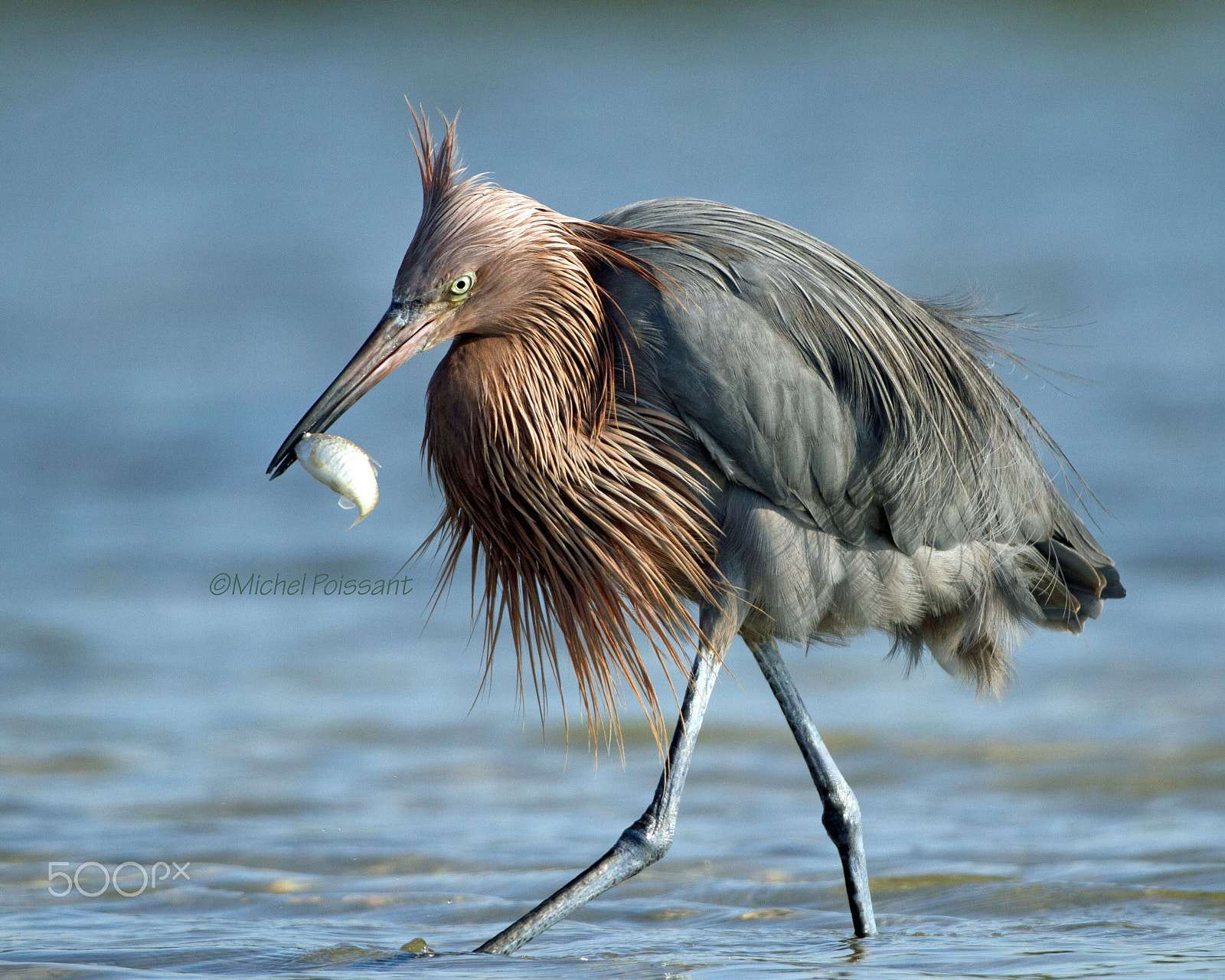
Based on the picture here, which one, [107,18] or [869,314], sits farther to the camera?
[107,18]

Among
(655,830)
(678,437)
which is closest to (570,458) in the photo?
(678,437)

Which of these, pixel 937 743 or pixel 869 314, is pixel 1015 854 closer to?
pixel 937 743

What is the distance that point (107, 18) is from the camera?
1166 inches

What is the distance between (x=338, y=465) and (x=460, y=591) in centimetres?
772

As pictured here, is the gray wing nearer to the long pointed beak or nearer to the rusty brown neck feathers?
the rusty brown neck feathers

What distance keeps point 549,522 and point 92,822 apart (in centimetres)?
313

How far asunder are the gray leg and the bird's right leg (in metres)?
0.37

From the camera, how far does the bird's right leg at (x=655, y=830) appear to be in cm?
436

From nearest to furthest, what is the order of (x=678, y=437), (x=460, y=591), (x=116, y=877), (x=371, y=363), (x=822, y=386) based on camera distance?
(x=371, y=363)
(x=678, y=437)
(x=822, y=386)
(x=116, y=877)
(x=460, y=591)

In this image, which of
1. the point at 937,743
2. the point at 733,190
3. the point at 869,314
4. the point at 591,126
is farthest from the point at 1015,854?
the point at 591,126

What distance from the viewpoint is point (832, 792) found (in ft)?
16.1

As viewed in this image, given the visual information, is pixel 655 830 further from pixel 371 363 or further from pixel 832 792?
pixel 371 363

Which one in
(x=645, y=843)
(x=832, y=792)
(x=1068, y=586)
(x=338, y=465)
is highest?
(x=338, y=465)

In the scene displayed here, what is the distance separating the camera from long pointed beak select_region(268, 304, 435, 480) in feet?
13.5
